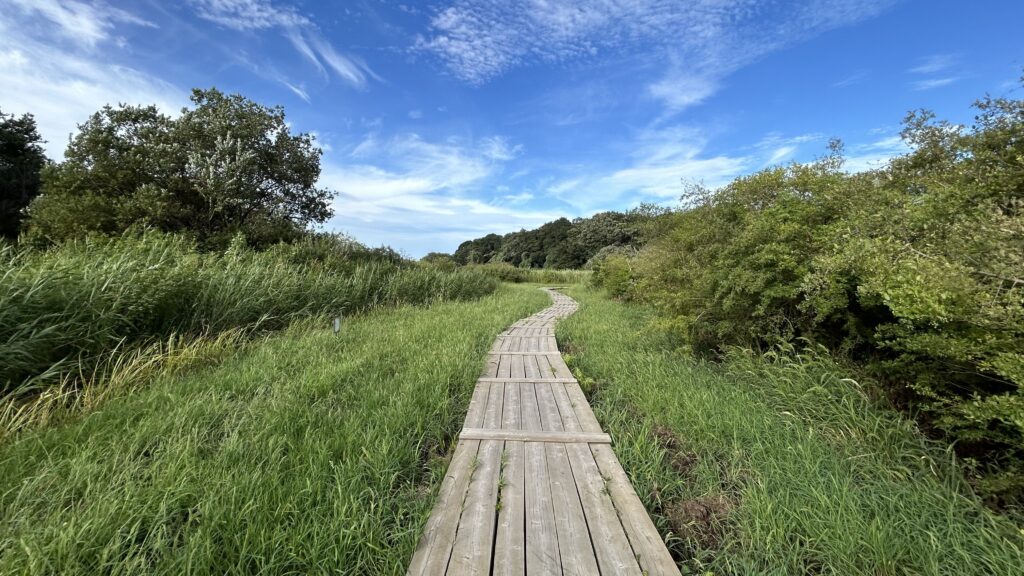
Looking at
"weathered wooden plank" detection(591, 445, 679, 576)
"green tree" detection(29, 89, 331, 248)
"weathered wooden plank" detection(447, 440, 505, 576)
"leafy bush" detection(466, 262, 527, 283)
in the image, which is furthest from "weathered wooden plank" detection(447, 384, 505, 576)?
"leafy bush" detection(466, 262, 527, 283)

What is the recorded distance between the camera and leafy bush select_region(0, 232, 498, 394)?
3.15 m

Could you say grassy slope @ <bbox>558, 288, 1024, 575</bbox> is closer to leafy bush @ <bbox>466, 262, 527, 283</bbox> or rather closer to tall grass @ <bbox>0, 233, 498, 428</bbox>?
tall grass @ <bbox>0, 233, 498, 428</bbox>

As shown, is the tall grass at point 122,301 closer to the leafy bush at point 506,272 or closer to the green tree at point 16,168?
the leafy bush at point 506,272

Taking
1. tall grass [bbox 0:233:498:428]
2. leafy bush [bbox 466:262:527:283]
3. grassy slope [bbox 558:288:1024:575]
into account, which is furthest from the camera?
leafy bush [bbox 466:262:527:283]

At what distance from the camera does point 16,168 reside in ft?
64.9

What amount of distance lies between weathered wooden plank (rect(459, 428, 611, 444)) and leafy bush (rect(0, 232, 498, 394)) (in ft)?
11.4

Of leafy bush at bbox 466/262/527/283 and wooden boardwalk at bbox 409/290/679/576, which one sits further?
leafy bush at bbox 466/262/527/283

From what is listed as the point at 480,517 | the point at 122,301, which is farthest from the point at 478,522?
the point at 122,301

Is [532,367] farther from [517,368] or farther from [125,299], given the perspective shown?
[125,299]

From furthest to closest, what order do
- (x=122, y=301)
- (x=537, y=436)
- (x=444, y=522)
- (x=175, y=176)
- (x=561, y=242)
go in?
(x=561, y=242), (x=175, y=176), (x=122, y=301), (x=537, y=436), (x=444, y=522)

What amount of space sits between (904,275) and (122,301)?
6.78 meters

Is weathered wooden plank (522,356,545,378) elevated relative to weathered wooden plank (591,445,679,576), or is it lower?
elevated

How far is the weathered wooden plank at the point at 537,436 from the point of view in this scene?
2.60 m

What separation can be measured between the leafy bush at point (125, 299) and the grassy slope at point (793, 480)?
4812 millimetres
